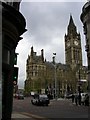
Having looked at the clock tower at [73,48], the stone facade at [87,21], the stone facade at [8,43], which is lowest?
the stone facade at [8,43]

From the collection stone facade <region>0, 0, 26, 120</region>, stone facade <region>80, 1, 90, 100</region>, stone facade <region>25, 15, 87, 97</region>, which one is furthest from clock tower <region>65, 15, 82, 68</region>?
stone facade <region>0, 0, 26, 120</region>

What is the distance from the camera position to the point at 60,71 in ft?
559

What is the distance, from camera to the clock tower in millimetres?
188500

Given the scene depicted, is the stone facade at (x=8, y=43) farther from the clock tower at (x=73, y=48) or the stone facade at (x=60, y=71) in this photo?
the clock tower at (x=73, y=48)

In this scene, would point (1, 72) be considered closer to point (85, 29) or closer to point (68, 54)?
point (85, 29)

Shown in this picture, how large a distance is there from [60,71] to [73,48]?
87.5 ft

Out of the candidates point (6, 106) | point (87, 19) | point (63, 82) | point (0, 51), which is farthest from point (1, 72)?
point (63, 82)

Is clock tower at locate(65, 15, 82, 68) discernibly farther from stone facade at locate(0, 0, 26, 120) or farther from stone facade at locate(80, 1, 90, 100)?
stone facade at locate(0, 0, 26, 120)

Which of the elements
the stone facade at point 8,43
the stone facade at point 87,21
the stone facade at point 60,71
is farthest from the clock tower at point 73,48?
the stone facade at point 8,43

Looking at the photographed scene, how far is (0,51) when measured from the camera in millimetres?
14555

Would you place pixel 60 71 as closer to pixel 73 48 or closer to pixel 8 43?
pixel 73 48

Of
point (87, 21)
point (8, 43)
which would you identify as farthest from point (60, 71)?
point (8, 43)

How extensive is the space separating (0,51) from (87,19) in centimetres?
3668

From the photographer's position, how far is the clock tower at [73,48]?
18850 cm
